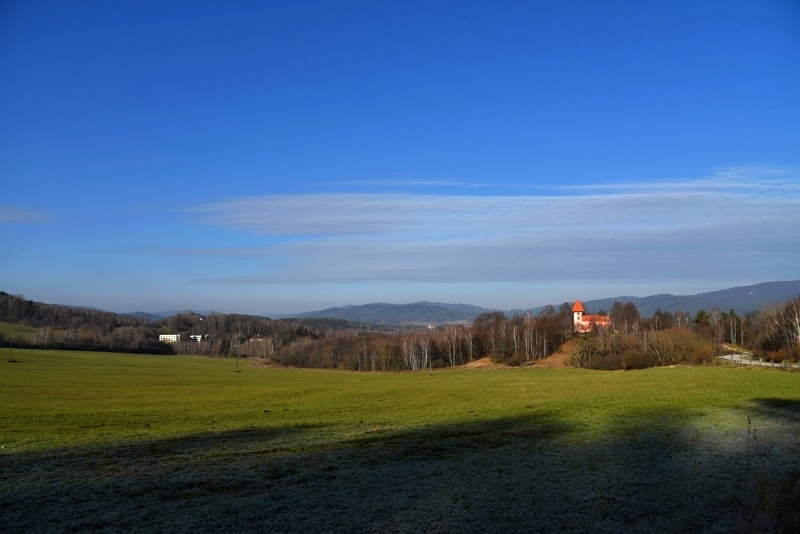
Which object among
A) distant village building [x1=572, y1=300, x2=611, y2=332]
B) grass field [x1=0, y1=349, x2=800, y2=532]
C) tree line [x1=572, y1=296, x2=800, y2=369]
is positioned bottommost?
grass field [x1=0, y1=349, x2=800, y2=532]

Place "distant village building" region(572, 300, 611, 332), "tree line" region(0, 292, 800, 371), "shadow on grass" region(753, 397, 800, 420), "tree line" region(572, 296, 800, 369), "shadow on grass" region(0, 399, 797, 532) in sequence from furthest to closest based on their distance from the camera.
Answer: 1. "distant village building" region(572, 300, 611, 332)
2. "tree line" region(0, 292, 800, 371)
3. "tree line" region(572, 296, 800, 369)
4. "shadow on grass" region(753, 397, 800, 420)
5. "shadow on grass" region(0, 399, 797, 532)

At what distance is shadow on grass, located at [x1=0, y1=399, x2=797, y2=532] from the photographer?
10.6 metres

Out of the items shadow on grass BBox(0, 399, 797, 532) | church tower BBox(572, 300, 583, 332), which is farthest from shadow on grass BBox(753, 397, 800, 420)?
church tower BBox(572, 300, 583, 332)

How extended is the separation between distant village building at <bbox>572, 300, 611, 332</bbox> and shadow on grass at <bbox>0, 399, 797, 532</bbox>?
115m

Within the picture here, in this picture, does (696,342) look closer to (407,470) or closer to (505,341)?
(505,341)

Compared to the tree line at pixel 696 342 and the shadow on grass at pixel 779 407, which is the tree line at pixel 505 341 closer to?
the tree line at pixel 696 342

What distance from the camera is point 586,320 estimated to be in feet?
527

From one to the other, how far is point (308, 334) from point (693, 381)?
150285mm

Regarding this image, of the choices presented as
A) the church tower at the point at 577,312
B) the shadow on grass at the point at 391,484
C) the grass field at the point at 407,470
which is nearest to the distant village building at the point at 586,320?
the church tower at the point at 577,312

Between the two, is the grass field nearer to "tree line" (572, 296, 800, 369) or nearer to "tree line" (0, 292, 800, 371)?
"tree line" (572, 296, 800, 369)

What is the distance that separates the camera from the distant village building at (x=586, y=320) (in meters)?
→ 132

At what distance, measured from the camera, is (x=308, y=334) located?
611 feet

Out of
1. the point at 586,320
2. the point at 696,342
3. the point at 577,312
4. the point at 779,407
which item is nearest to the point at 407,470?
the point at 779,407

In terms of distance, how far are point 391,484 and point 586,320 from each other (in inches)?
6102
